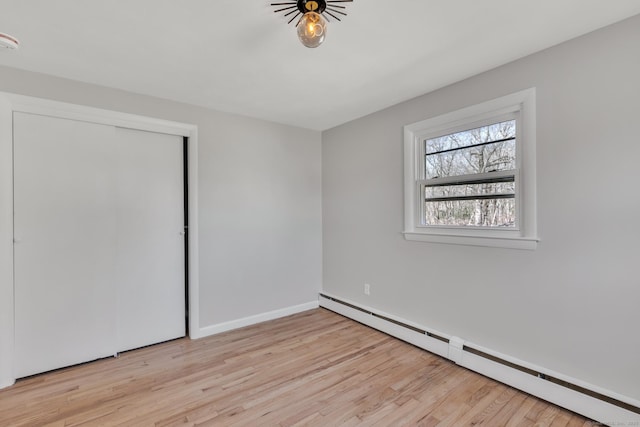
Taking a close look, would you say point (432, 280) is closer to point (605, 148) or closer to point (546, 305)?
point (546, 305)

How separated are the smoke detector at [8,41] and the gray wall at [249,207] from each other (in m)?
0.60

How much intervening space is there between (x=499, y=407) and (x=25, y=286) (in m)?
3.55

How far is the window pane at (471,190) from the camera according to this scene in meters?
2.34

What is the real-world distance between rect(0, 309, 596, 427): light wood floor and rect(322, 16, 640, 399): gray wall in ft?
1.32

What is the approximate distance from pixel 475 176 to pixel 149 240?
3.03 m

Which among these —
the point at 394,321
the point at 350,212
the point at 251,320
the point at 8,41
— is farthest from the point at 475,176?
the point at 8,41

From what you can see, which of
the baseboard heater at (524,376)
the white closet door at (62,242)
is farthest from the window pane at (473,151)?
the white closet door at (62,242)

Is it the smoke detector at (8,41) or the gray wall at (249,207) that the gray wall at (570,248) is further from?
the smoke detector at (8,41)

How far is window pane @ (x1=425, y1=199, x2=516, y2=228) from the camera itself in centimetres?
234

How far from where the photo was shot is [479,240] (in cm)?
241

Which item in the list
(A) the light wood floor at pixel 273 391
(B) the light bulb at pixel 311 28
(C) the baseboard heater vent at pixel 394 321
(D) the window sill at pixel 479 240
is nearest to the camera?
(B) the light bulb at pixel 311 28

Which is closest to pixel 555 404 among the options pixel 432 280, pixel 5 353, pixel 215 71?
pixel 432 280

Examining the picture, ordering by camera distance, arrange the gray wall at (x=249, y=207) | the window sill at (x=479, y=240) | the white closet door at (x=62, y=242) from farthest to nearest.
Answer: the gray wall at (x=249, y=207) < the white closet door at (x=62, y=242) < the window sill at (x=479, y=240)

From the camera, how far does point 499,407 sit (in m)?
1.96
